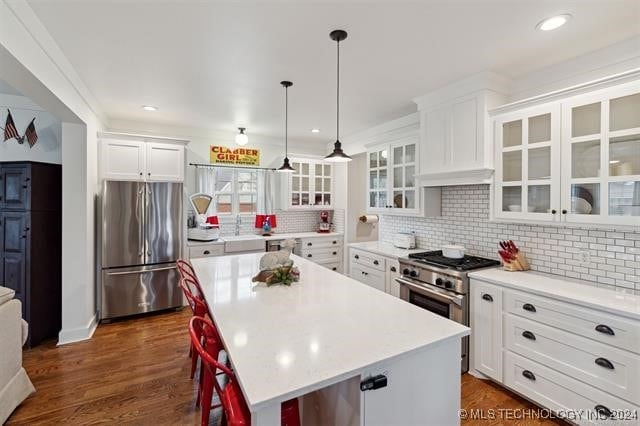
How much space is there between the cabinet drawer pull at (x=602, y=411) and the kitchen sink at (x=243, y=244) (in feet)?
12.3

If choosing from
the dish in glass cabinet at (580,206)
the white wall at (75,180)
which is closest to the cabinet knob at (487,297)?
the dish in glass cabinet at (580,206)

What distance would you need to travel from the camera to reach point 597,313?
175 cm

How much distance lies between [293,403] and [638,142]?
8.26 feet

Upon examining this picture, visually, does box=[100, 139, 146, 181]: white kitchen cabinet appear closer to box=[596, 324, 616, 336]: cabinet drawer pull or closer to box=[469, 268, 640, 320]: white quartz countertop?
box=[469, 268, 640, 320]: white quartz countertop

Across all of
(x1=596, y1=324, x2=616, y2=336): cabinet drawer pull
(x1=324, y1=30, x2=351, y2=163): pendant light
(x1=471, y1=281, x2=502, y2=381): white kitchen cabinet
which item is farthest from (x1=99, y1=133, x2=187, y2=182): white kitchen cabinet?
(x1=596, y1=324, x2=616, y2=336): cabinet drawer pull

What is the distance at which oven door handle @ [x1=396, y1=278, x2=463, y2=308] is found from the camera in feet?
8.06

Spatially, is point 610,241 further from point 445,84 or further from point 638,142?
point 445,84

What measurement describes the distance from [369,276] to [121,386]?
2675 millimetres

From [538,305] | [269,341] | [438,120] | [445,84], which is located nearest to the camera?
[269,341]

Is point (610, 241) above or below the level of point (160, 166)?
below

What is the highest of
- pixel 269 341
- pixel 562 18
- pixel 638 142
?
pixel 562 18

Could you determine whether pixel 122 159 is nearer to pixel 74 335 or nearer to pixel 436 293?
pixel 74 335

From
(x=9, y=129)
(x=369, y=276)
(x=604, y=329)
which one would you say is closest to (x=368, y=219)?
(x=369, y=276)

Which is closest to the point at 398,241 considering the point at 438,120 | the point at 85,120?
the point at 438,120
